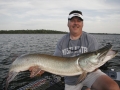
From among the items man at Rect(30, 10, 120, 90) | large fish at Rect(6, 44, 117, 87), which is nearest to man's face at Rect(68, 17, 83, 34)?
man at Rect(30, 10, 120, 90)

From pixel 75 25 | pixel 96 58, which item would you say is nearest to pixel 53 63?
pixel 96 58

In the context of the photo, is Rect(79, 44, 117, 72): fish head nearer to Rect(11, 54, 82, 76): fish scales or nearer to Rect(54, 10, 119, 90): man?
Rect(11, 54, 82, 76): fish scales

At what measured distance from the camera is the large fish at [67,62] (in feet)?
11.1

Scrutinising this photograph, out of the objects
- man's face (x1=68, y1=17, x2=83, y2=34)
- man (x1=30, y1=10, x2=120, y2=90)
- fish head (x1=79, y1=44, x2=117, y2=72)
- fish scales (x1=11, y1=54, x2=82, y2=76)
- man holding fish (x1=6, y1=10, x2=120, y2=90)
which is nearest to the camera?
fish head (x1=79, y1=44, x2=117, y2=72)

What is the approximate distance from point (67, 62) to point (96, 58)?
0.71 metres

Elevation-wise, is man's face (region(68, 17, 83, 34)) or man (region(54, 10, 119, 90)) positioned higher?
man's face (region(68, 17, 83, 34))

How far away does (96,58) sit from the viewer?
3.42 meters

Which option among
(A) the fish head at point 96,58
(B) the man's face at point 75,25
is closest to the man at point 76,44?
(B) the man's face at point 75,25

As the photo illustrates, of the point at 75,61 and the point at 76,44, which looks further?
the point at 76,44

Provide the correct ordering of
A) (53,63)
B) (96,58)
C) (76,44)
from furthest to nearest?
(76,44)
(53,63)
(96,58)

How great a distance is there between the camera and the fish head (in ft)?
10.9

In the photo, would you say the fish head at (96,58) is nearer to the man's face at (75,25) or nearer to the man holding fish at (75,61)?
the man holding fish at (75,61)

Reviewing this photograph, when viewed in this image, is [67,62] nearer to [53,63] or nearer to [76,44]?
[53,63]

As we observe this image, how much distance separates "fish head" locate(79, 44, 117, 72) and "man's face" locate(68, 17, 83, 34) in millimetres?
959
